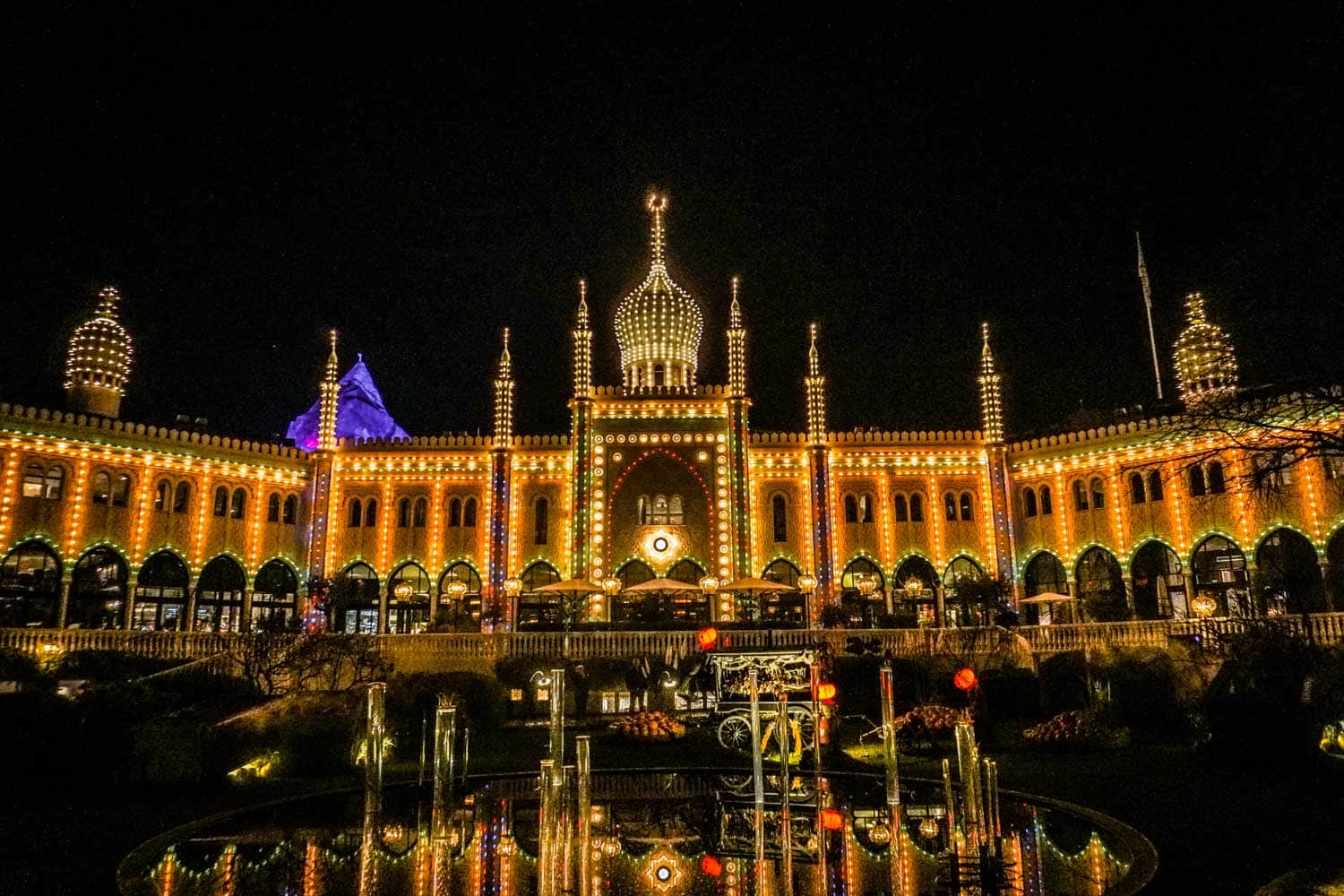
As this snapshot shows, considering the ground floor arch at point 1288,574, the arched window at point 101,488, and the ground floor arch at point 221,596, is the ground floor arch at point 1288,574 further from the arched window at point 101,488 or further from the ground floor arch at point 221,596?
the arched window at point 101,488

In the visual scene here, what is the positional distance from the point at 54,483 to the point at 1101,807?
38.7m

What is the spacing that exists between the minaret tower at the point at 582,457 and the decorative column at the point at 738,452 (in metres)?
6.18

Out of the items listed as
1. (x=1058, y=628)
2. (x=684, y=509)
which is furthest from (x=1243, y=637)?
(x=684, y=509)

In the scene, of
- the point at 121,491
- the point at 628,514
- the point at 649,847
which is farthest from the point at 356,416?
the point at 649,847

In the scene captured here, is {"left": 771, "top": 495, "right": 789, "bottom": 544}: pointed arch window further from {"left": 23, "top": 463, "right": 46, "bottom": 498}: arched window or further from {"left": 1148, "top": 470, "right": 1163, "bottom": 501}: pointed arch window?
{"left": 23, "top": 463, "right": 46, "bottom": 498}: arched window

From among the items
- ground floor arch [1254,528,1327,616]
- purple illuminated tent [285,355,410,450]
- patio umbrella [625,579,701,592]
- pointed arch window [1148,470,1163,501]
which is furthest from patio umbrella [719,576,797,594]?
purple illuminated tent [285,355,410,450]

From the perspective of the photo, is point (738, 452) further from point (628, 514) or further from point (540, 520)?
point (540, 520)

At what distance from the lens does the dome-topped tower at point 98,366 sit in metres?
43.3

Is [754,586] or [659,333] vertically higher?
[659,333]

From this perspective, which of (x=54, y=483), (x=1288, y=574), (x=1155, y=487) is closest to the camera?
(x=1288, y=574)

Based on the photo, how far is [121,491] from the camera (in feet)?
127

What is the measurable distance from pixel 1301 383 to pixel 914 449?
29172mm

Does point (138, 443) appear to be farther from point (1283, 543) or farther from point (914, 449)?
point (1283, 543)

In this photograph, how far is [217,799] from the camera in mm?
14773
